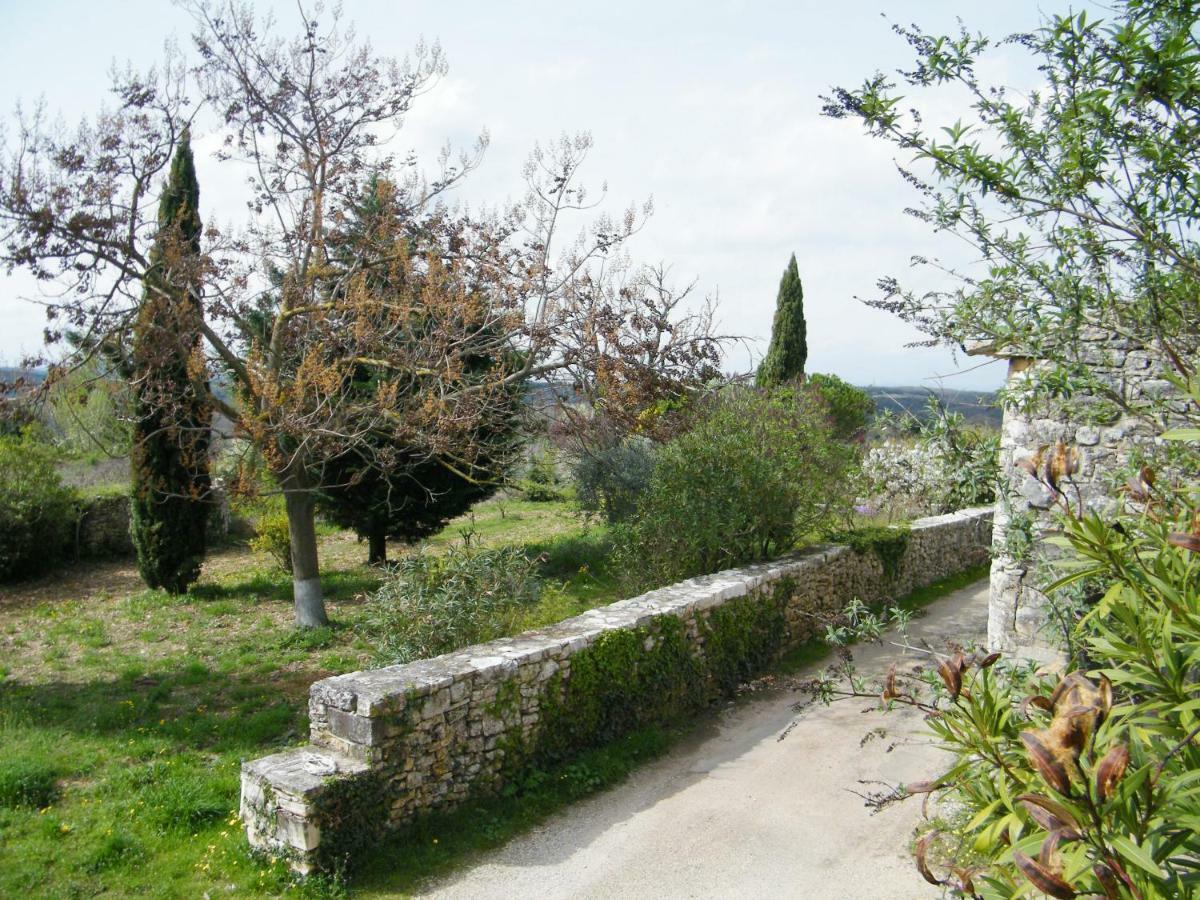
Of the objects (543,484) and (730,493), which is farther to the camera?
(543,484)

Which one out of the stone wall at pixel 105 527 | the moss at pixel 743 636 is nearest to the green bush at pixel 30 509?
the stone wall at pixel 105 527

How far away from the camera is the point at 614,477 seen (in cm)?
1371

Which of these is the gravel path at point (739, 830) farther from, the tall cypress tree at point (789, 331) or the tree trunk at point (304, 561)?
the tall cypress tree at point (789, 331)

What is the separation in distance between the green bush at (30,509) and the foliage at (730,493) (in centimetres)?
1003

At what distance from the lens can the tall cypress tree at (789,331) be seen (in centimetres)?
2473

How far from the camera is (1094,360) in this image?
5207 millimetres

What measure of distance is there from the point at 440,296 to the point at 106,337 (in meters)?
3.62

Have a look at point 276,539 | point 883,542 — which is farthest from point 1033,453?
point 276,539

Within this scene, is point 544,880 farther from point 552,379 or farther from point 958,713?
point 552,379

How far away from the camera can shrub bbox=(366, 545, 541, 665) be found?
7402 mm

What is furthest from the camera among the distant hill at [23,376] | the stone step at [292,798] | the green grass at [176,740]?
the distant hill at [23,376]

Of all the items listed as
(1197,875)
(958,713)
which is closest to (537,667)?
(958,713)

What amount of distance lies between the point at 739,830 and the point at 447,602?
3.07m

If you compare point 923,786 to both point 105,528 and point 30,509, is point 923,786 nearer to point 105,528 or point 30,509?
point 30,509
